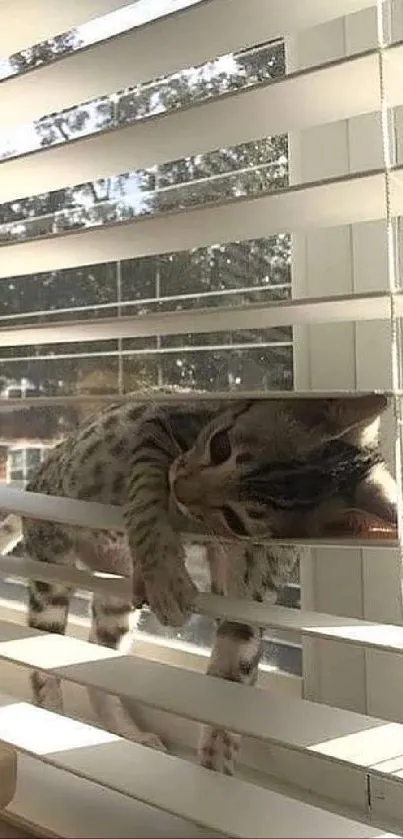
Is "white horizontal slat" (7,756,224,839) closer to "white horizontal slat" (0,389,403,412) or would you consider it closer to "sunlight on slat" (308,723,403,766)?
"sunlight on slat" (308,723,403,766)

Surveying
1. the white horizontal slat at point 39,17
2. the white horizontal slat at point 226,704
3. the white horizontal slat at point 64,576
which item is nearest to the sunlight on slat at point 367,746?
the white horizontal slat at point 226,704

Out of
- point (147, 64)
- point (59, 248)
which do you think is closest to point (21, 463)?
point (59, 248)

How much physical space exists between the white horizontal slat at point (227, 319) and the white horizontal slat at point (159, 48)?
6.1 inches

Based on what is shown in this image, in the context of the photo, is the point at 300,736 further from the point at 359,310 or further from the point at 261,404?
the point at 261,404

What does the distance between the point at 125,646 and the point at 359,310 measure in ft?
1.83

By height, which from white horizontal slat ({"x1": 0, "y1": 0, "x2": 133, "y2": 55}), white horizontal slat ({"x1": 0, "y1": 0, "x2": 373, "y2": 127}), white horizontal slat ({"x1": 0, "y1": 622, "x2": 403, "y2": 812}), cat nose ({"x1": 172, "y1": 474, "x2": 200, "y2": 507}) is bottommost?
white horizontal slat ({"x1": 0, "y1": 622, "x2": 403, "y2": 812})

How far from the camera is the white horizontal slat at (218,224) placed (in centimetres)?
65

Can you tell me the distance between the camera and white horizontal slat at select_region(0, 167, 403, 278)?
2.14 ft

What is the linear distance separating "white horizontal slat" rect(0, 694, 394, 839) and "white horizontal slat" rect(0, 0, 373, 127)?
428 millimetres

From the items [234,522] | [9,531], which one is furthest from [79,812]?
[9,531]

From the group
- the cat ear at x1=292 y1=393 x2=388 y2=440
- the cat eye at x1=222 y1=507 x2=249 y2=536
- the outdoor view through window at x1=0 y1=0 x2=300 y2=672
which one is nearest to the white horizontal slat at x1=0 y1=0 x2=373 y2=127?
the outdoor view through window at x1=0 y1=0 x2=300 y2=672

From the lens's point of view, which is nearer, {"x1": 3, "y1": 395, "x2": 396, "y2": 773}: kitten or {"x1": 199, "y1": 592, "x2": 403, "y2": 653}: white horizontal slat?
{"x1": 199, "y1": 592, "x2": 403, "y2": 653}: white horizontal slat

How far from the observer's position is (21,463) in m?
1.12

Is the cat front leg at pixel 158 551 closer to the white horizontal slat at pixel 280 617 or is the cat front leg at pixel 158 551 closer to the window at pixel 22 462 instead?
the white horizontal slat at pixel 280 617
